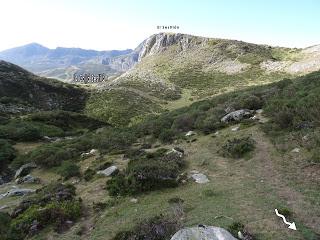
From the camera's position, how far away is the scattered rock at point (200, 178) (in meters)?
19.3

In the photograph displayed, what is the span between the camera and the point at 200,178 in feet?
64.5

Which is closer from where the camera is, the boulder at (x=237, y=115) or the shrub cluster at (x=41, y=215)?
the shrub cluster at (x=41, y=215)

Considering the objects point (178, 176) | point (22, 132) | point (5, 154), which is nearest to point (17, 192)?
point (178, 176)

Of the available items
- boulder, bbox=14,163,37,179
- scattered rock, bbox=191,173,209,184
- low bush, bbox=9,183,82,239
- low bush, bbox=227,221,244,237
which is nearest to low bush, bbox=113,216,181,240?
low bush, bbox=227,221,244,237

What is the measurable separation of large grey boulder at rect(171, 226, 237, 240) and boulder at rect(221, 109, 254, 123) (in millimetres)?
18897

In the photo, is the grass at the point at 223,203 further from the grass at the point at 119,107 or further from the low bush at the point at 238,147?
the grass at the point at 119,107

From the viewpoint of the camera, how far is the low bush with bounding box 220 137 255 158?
22.4 m

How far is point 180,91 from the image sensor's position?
347 ft

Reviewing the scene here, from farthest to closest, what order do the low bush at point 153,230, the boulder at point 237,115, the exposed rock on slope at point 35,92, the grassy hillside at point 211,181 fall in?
the exposed rock on slope at point 35,92 → the boulder at point 237,115 → the grassy hillside at point 211,181 → the low bush at point 153,230

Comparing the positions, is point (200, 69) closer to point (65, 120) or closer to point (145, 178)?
point (65, 120)

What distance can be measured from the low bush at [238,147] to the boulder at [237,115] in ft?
A: 21.1

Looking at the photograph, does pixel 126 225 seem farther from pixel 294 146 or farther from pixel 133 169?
pixel 294 146

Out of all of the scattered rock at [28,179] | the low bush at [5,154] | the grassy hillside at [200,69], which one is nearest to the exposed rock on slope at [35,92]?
the grassy hillside at [200,69]

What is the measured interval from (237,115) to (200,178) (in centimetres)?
1225
